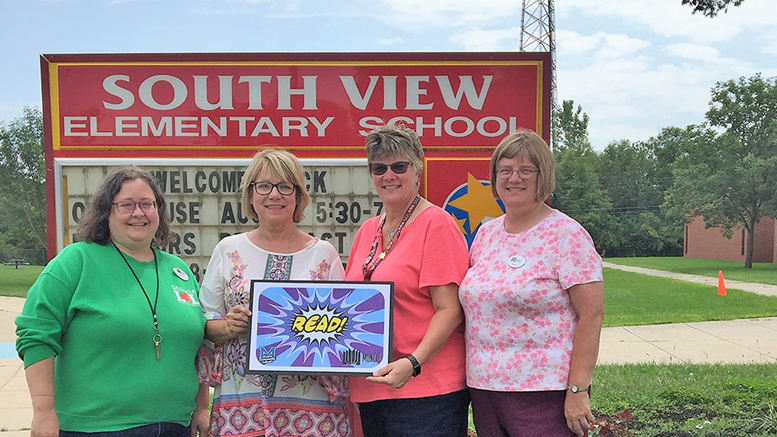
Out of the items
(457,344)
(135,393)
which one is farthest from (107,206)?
(457,344)

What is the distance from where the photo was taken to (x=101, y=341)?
8.33 feet

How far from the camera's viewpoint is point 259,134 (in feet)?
16.2

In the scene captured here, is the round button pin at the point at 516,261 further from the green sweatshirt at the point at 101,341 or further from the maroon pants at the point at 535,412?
the green sweatshirt at the point at 101,341

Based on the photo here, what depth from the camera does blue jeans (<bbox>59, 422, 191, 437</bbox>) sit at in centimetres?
255

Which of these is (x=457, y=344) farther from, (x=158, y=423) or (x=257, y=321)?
(x=158, y=423)

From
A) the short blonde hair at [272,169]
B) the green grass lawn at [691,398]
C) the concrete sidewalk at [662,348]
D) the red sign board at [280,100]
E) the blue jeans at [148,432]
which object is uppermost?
the red sign board at [280,100]

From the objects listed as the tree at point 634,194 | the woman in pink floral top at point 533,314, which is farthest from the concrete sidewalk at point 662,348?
the tree at point 634,194

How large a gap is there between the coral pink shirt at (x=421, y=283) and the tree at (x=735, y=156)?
31722 mm

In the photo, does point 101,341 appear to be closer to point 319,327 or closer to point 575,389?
point 319,327

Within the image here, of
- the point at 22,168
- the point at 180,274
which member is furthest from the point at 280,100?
the point at 22,168

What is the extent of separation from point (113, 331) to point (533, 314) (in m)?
1.79

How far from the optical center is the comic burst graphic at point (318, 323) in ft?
8.77

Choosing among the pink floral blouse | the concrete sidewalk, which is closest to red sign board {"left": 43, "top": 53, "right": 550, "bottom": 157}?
the pink floral blouse

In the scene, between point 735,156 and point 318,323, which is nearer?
point 318,323
